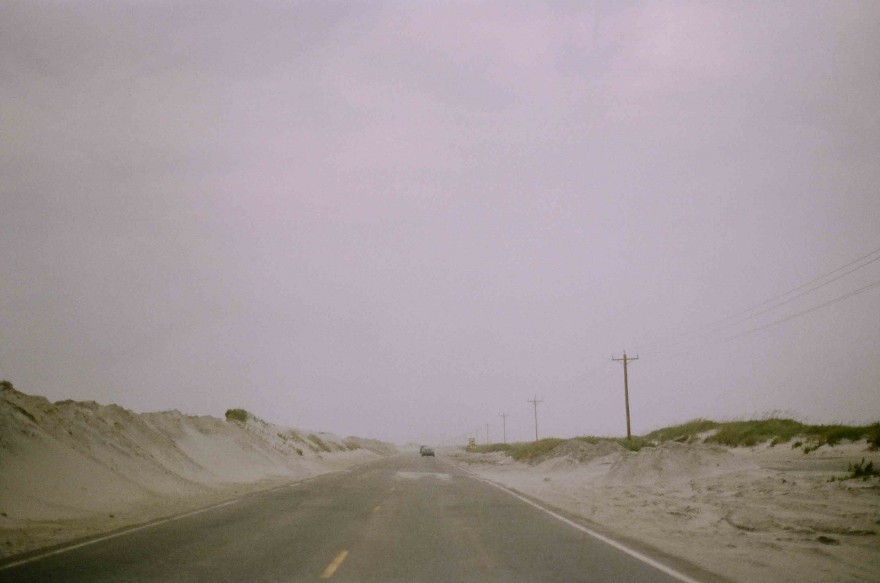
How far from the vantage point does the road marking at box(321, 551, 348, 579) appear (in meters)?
9.35

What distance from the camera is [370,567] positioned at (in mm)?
10055

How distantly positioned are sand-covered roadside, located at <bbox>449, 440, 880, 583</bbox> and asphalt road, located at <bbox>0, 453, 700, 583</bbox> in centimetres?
172

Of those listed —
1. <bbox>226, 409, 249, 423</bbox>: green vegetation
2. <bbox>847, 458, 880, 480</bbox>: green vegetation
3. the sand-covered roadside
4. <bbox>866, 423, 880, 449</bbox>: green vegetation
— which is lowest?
the sand-covered roadside

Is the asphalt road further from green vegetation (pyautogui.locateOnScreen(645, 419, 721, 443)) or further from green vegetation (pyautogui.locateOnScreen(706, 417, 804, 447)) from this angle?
green vegetation (pyautogui.locateOnScreen(645, 419, 721, 443))

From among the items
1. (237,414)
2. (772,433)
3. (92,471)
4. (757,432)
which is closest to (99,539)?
(92,471)

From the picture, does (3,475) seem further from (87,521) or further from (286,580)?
(286,580)

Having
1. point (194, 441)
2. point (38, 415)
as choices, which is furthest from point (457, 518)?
point (194, 441)

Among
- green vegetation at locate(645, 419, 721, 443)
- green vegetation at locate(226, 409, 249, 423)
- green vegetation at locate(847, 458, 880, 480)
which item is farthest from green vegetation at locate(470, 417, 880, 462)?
green vegetation at locate(226, 409, 249, 423)

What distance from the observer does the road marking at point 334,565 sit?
30.7 feet

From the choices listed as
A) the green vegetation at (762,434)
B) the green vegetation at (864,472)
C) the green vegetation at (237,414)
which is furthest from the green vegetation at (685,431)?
the green vegetation at (237,414)

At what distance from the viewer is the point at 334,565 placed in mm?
10164

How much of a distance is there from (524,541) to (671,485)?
16.0m

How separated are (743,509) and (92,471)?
21.4 meters

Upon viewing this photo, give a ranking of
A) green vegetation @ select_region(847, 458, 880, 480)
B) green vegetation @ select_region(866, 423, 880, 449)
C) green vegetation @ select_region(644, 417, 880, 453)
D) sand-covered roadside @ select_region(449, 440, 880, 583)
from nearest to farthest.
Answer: sand-covered roadside @ select_region(449, 440, 880, 583), green vegetation @ select_region(847, 458, 880, 480), green vegetation @ select_region(866, 423, 880, 449), green vegetation @ select_region(644, 417, 880, 453)
